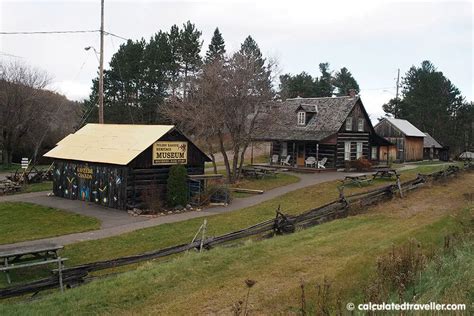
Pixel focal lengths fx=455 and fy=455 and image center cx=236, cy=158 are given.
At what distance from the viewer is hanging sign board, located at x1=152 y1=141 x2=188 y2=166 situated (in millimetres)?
24562

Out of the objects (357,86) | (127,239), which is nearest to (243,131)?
(127,239)

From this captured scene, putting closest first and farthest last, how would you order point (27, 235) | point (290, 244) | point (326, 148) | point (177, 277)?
point (177, 277) → point (290, 244) → point (27, 235) → point (326, 148)

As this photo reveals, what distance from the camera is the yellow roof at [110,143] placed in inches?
963

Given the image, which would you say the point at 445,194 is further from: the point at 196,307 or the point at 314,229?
the point at 196,307

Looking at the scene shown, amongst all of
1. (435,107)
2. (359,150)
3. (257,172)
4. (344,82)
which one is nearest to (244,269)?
(257,172)

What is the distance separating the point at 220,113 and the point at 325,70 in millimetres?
70921

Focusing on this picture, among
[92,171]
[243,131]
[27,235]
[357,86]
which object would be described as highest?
[357,86]

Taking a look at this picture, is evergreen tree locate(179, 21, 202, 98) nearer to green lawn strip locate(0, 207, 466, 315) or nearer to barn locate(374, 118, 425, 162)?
barn locate(374, 118, 425, 162)

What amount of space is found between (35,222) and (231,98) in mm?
16090

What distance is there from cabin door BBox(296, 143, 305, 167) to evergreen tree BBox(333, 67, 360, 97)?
51.2m

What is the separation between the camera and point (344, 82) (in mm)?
91750

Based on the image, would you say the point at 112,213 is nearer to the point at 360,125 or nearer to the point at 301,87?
the point at 360,125

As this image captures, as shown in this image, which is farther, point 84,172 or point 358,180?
point 358,180

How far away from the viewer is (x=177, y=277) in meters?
10.6
